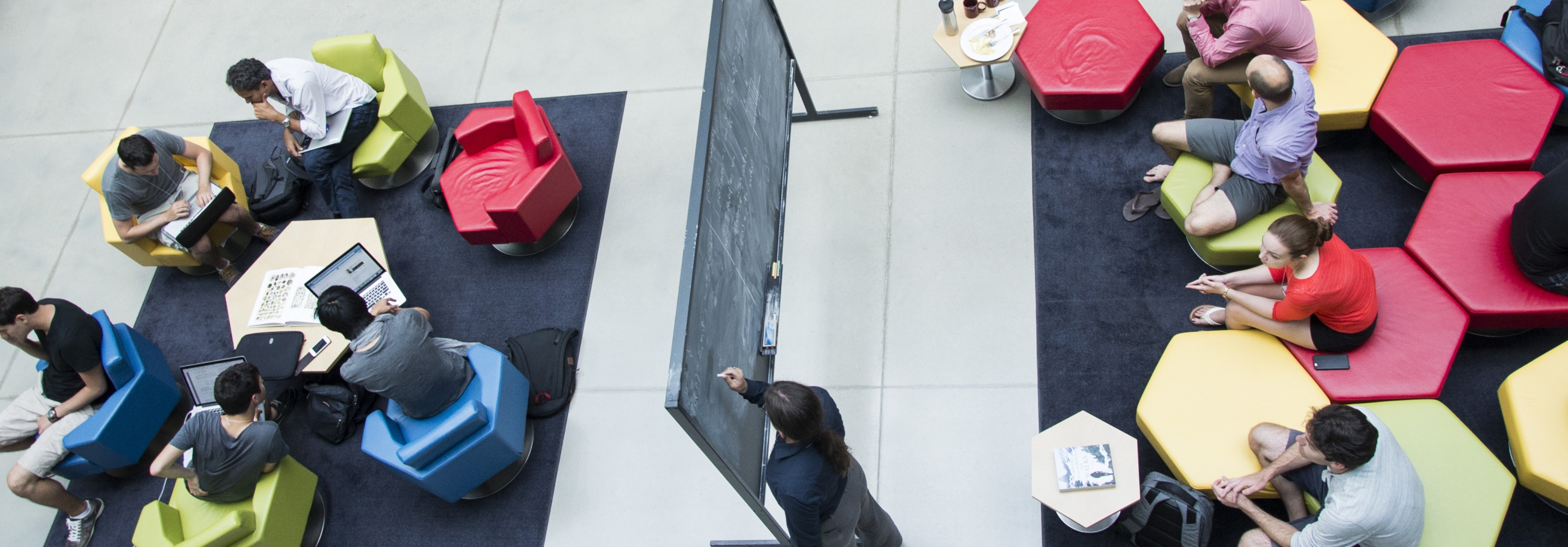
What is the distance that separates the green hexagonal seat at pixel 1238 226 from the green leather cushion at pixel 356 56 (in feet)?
14.9

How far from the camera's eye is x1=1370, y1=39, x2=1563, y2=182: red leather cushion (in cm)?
395

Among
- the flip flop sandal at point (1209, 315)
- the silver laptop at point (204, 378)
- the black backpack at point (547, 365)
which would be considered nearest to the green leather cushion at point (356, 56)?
the silver laptop at point (204, 378)

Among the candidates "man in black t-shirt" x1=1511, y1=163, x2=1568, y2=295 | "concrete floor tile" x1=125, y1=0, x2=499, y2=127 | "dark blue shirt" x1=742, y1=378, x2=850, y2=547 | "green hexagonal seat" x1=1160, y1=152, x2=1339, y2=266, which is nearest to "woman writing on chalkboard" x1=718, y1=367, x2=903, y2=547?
"dark blue shirt" x1=742, y1=378, x2=850, y2=547

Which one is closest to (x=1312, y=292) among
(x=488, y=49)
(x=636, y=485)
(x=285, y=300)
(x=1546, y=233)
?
(x=1546, y=233)

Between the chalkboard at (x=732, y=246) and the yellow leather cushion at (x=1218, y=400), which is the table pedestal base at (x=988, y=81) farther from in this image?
the yellow leather cushion at (x=1218, y=400)

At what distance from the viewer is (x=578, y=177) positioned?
5.34 metres

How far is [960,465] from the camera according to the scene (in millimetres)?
4016

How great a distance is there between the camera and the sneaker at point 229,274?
5.37m

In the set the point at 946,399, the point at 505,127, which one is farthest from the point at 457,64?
the point at 946,399

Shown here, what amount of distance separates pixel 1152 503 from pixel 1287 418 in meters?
0.63

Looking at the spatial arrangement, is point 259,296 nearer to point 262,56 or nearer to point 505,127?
point 505,127

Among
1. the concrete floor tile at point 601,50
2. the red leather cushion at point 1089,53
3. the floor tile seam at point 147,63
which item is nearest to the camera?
the red leather cushion at point 1089,53

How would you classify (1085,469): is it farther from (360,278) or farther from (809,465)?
(360,278)

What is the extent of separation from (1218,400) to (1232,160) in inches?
47.3
